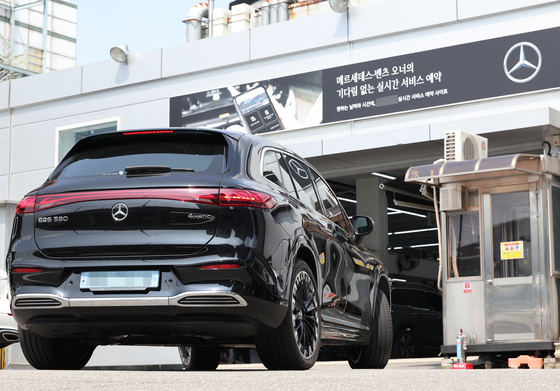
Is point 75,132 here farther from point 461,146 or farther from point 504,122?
point 461,146

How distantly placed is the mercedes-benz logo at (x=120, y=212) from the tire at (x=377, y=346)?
10.1 feet

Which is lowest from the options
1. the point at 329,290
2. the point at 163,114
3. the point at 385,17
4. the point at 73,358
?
the point at 73,358

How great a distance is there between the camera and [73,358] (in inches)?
238

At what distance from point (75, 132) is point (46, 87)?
1.37 meters

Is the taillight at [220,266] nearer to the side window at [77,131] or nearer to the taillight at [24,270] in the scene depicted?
the taillight at [24,270]

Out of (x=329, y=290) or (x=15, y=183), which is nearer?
(x=329, y=290)

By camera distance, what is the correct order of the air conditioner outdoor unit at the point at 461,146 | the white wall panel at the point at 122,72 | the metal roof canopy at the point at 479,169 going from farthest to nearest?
the white wall panel at the point at 122,72 < the air conditioner outdoor unit at the point at 461,146 < the metal roof canopy at the point at 479,169

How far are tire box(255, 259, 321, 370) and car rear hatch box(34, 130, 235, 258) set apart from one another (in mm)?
777

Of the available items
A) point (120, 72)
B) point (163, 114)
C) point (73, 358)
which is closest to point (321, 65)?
point (163, 114)

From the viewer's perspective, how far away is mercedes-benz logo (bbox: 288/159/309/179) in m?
6.43

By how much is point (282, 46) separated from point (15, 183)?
793 centimetres

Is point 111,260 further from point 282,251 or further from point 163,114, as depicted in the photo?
point 163,114

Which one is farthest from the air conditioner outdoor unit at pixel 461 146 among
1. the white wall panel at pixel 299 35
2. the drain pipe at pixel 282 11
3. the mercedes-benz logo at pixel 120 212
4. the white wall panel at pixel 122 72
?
the white wall panel at pixel 122 72

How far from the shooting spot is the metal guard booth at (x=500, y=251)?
10344 millimetres
